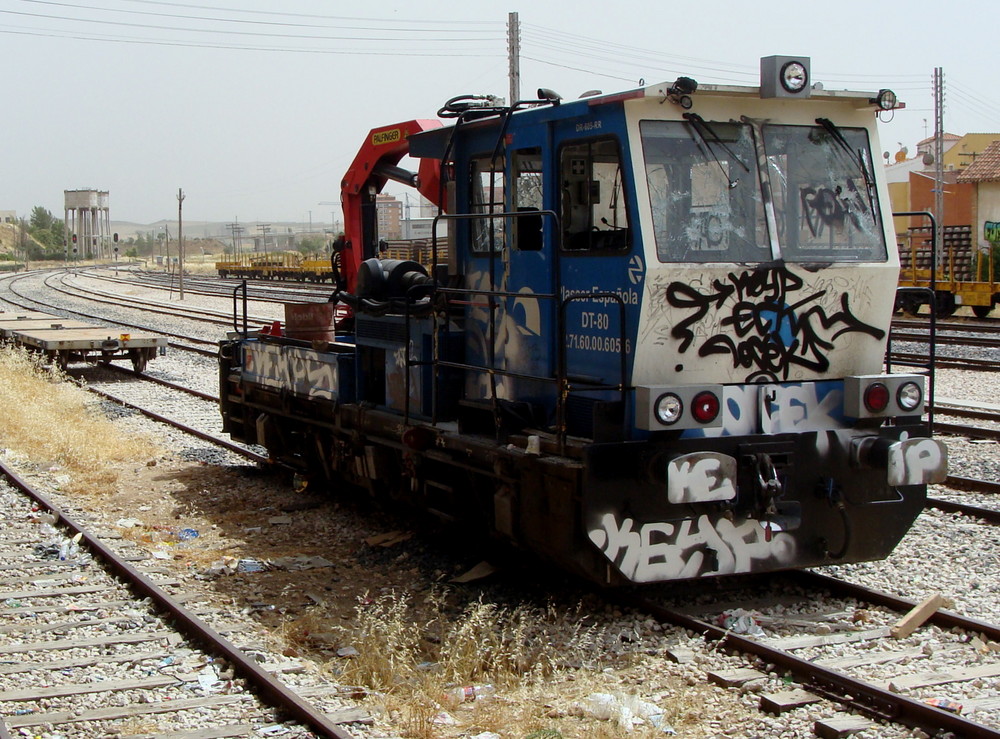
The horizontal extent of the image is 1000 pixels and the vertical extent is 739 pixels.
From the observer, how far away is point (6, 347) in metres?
20.6

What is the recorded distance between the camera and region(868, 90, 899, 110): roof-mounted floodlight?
693 centimetres

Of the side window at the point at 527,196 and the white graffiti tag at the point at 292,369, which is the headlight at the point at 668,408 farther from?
the white graffiti tag at the point at 292,369

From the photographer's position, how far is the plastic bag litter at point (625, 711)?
16.9ft

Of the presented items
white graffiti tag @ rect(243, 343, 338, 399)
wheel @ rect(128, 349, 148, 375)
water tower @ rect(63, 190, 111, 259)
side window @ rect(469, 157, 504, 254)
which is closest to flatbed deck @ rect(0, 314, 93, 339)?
wheel @ rect(128, 349, 148, 375)

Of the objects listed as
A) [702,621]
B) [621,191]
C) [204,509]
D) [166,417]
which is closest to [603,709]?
[702,621]

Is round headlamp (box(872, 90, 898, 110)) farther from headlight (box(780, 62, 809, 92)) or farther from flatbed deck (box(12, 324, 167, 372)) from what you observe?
flatbed deck (box(12, 324, 167, 372))

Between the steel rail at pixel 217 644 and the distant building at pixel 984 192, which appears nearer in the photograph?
the steel rail at pixel 217 644

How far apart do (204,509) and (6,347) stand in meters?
12.3

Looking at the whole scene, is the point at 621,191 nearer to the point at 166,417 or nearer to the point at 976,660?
the point at 976,660

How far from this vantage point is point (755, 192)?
6.60m

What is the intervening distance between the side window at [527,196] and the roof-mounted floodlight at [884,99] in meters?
2.08

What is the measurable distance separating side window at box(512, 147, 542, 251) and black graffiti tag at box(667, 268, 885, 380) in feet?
3.69

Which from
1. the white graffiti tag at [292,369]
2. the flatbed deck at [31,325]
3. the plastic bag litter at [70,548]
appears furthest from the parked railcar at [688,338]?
the flatbed deck at [31,325]

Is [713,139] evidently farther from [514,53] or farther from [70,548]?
[514,53]
